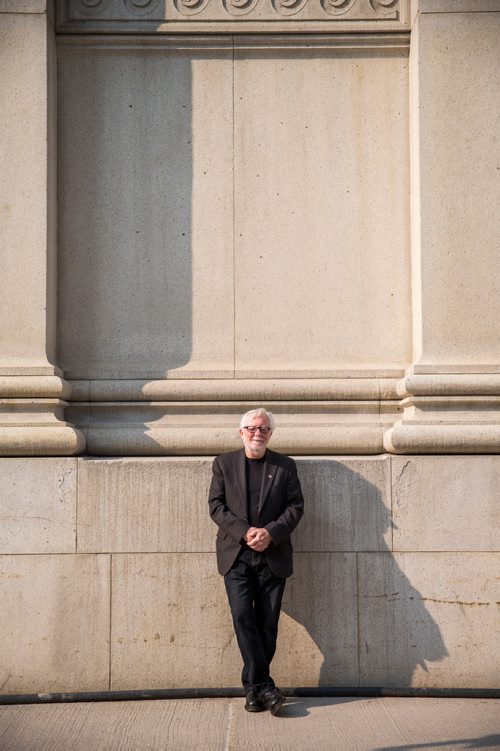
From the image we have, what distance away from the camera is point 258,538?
6.40 metres

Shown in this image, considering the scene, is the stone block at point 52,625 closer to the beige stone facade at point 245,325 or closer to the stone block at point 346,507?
the beige stone facade at point 245,325

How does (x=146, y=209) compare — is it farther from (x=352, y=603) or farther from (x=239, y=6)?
(x=352, y=603)

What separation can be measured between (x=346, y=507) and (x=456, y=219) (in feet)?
7.68

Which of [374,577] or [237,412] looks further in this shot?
[237,412]

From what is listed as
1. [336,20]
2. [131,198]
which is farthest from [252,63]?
[131,198]

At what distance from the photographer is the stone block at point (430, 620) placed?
691 centimetres

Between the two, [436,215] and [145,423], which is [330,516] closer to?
[145,423]

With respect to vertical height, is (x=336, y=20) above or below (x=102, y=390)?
above

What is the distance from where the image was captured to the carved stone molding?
7.65 m

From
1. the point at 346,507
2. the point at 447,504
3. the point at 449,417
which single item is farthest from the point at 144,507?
the point at 449,417

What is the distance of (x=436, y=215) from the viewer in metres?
7.32

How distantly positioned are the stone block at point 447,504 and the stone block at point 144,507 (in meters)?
1.41

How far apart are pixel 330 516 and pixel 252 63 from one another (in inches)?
144

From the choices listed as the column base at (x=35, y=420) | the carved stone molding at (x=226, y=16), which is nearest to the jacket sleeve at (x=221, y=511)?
the column base at (x=35, y=420)
